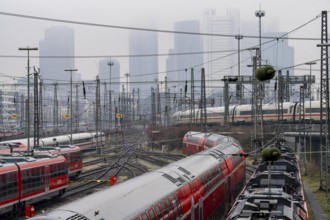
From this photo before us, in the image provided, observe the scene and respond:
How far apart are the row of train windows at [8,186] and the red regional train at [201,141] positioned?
2329 cm

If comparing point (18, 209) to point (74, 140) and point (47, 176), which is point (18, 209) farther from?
point (74, 140)

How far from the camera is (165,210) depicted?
1538 centimetres

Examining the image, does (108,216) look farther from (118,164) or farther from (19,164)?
(118,164)

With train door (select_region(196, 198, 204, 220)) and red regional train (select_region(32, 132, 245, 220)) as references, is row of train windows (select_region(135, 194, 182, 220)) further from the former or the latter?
train door (select_region(196, 198, 204, 220))

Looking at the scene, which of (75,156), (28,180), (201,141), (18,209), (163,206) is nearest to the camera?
(163,206)

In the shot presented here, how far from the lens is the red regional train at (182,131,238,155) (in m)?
47.8

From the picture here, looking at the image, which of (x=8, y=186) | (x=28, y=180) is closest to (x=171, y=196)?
(x=8, y=186)

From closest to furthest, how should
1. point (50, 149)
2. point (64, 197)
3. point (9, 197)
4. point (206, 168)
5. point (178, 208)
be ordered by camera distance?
point (178, 208) < point (206, 168) < point (9, 197) < point (64, 197) < point (50, 149)

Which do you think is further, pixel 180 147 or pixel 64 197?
pixel 180 147

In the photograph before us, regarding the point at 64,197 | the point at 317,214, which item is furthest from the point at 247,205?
the point at 64,197

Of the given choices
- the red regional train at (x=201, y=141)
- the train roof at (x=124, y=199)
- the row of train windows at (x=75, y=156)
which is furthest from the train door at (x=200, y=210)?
the red regional train at (x=201, y=141)

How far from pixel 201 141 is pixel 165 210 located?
38845mm

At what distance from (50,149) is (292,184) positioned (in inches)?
936

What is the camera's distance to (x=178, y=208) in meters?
16.8
